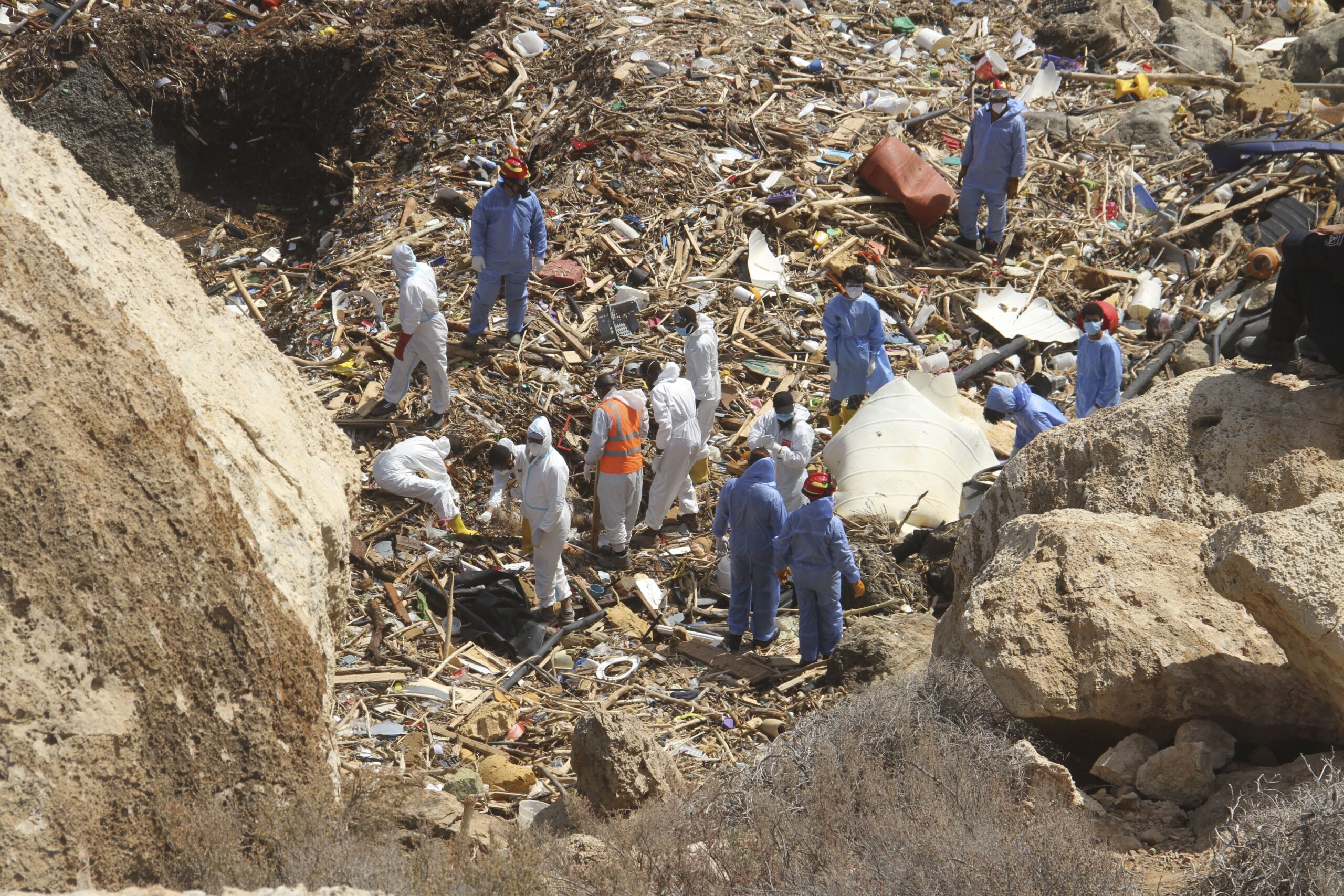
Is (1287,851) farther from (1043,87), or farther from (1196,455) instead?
(1043,87)

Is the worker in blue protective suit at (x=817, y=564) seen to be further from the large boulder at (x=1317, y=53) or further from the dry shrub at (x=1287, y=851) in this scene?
the large boulder at (x=1317, y=53)

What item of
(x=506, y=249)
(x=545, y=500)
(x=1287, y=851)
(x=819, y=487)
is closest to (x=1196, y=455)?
(x=1287, y=851)

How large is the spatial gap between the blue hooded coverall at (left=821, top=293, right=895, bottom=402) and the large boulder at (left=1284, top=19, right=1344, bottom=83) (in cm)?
965

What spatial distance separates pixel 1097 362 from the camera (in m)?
8.82

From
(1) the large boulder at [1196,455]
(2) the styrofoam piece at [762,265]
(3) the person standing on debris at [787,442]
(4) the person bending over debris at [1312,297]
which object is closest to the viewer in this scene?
(4) the person bending over debris at [1312,297]

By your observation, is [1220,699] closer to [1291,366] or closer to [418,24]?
[1291,366]

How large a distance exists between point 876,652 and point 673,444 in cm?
292

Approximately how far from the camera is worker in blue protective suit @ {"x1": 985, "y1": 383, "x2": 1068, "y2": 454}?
8336 millimetres

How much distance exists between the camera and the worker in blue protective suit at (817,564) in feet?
24.4

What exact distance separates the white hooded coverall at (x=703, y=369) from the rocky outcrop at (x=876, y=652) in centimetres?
275

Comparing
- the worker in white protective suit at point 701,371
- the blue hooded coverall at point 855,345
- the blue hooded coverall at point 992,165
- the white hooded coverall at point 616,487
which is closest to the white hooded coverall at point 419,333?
the white hooded coverall at point 616,487

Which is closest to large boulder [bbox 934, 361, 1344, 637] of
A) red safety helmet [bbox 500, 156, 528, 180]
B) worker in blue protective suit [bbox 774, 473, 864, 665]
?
worker in blue protective suit [bbox 774, 473, 864, 665]

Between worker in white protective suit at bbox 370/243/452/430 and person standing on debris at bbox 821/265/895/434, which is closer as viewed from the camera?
worker in white protective suit at bbox 370/243/452/430

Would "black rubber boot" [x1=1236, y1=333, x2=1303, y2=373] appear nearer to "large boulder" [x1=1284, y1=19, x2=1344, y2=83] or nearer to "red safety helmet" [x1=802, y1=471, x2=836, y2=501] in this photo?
"red safety helmet" [x1=802, y1=471, x2=836, y2=501]
